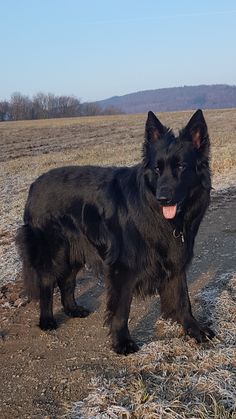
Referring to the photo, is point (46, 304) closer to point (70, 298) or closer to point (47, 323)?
point (47, 323)

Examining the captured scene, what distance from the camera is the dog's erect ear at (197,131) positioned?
412 centimetres

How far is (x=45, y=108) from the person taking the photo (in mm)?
105250

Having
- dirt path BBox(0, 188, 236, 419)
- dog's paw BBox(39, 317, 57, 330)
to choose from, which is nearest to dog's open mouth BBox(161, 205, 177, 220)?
dirt path BBox(0, 188, 236, 419)

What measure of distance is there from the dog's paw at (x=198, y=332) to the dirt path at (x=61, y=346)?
33 cm

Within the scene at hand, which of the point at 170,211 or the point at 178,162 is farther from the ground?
the point at 178,162

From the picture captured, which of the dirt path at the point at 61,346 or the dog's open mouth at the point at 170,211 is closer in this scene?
the dirt path at the point at 61,346

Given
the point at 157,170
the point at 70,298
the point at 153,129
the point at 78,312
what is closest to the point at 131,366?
the point at 78,312

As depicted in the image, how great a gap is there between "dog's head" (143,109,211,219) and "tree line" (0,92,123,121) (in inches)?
3631

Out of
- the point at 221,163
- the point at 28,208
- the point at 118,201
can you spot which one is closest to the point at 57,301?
the point at 28,208

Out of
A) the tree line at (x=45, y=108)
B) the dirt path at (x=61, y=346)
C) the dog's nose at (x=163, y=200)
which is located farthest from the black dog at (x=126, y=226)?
the tree line at (x=45, y=108)

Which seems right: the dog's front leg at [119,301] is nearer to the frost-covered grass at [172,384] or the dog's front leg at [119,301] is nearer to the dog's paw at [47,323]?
the frost-covered grass at [172,384]

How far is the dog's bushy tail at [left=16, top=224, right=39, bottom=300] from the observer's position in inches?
196

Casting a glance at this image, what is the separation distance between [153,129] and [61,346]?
82.7 inches

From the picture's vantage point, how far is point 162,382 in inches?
140
